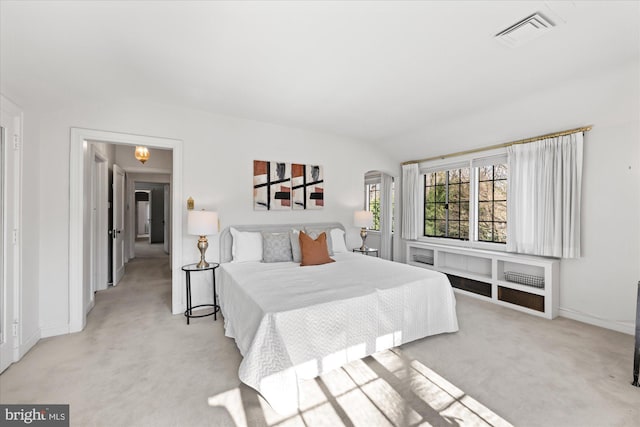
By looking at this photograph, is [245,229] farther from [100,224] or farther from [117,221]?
[117,221]

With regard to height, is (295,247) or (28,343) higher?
(295,247)

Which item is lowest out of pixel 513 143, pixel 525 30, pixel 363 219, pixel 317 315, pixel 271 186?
pixel 317 315

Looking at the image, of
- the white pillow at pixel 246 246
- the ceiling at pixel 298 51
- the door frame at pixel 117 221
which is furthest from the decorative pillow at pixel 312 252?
the door frame at pixel 117 221

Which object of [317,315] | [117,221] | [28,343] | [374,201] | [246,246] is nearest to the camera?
[317,315]

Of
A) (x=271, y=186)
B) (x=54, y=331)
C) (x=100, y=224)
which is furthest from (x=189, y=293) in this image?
(x=100, y=224)

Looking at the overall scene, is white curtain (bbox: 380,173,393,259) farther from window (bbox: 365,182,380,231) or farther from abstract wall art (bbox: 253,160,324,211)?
abstract wall art (bbox: 253,160,324,211)

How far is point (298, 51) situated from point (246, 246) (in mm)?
2338

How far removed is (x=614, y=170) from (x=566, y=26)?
205 cm

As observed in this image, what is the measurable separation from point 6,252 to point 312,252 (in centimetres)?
273

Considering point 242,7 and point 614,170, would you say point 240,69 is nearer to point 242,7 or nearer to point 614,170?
point 242,7

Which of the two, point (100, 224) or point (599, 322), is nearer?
point (599, 322)

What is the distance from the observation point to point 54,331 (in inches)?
112

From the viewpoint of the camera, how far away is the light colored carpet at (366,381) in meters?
1.73

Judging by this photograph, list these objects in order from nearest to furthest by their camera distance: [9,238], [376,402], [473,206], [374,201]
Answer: [376,402]
[9,238]
[473,206]
[374,201]
